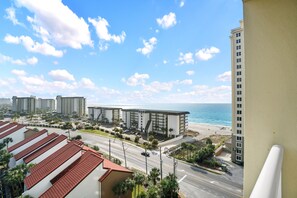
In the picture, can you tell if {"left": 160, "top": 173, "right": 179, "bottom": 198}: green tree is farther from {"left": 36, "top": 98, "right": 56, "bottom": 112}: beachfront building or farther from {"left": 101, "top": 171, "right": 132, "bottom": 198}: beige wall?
{"left": 36, "top": 98, "right": 56, "bottom": 112}: beachfront building

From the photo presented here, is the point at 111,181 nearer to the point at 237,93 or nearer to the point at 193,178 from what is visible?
the point at 193,178

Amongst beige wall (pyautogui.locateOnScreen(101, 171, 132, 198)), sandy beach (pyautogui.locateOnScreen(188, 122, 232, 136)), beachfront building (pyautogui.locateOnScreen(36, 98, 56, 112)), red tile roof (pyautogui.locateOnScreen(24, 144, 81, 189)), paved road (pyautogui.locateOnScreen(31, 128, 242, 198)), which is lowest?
sandy beach (pyautogui.locateOnScreen(188, 122, 232, 136))

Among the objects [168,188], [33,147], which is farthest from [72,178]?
[33,147]

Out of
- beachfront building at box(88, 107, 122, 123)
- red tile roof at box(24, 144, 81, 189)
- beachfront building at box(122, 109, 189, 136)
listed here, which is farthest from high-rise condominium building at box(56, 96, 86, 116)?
red tile roof at box(24, 144, 81, 189)

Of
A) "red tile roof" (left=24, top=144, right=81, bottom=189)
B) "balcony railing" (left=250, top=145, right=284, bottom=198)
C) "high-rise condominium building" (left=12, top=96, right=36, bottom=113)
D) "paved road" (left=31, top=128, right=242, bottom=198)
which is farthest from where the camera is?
"high-rise condominium building" (left=12, top=96, right=36, bottom=113)

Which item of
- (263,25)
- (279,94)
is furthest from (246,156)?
(263,25)

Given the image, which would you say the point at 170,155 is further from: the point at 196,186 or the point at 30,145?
the point at 30,145

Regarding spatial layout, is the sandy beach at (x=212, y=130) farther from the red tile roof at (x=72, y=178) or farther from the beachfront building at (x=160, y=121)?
the red tile roof at (x=72, y=178)
